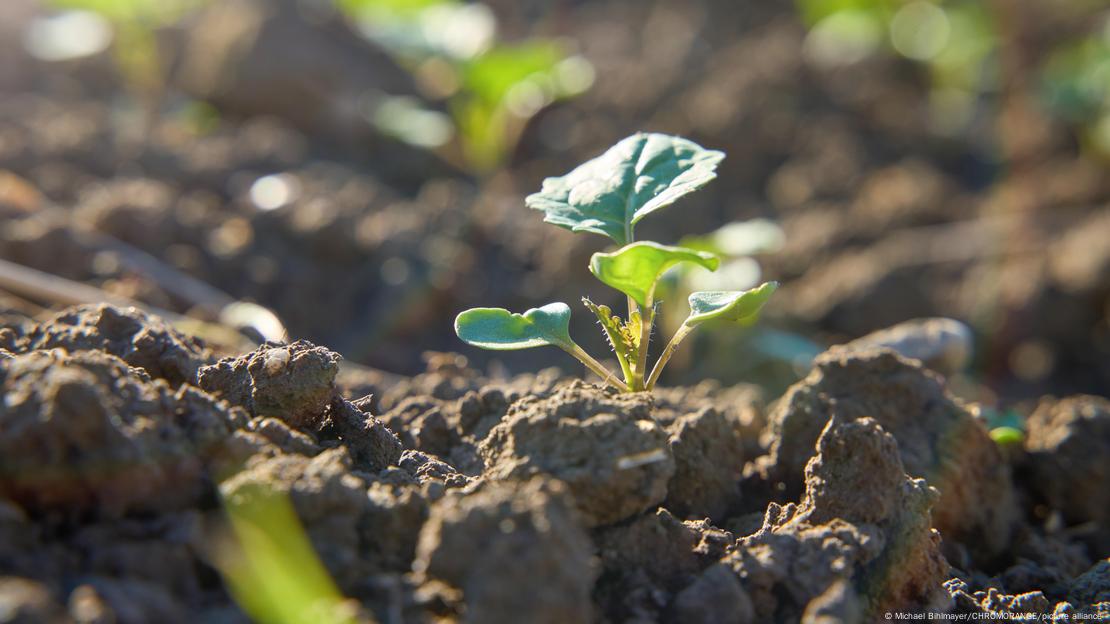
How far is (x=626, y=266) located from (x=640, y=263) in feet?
0.07

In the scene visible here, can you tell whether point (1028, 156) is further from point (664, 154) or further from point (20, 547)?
point (20, 547)

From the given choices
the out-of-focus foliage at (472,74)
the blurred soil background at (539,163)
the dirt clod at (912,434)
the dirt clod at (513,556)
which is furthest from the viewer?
the out-of-focus foliage at (472,74)

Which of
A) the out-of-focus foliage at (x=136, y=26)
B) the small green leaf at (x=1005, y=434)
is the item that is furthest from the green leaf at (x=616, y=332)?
the out-of-focus foliage at (x=136, y=26)

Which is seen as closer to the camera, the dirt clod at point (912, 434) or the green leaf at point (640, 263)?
the green leaf at point (640, 263)

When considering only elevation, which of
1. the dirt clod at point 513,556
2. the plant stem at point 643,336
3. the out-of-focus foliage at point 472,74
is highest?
the out-of-focus foliage at point 472,74

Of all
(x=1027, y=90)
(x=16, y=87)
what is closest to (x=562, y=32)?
(x=1027, y=90)

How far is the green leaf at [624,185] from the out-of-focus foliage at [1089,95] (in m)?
3.51

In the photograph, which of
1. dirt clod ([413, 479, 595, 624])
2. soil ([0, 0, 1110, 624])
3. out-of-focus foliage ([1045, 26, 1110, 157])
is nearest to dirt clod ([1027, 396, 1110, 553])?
soil ([0, 0, 1110, 624])

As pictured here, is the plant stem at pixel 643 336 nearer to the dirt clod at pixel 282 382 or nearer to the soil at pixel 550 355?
the soil at pixel 550 355

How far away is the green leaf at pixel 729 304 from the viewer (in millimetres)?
1396

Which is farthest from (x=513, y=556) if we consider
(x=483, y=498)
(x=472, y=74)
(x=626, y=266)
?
(x=472, y=74)

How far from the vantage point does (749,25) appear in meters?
6.08

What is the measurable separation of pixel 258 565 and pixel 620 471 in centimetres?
45

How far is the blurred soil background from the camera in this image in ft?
10.6
